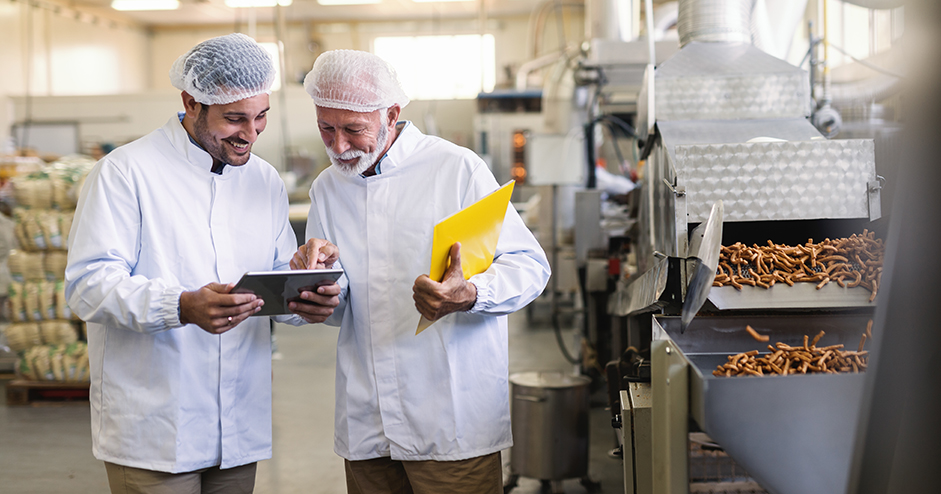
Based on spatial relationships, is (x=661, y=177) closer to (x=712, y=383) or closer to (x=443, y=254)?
(x=443, y=254)

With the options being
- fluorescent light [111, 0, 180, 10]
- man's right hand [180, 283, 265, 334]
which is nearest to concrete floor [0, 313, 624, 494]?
man's right hand [180, 283, 265, 334]

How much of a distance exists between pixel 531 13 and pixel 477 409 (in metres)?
11.2

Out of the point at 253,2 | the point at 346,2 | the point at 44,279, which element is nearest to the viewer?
the point at 44,279

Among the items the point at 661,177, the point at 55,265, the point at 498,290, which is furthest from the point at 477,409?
the point at 55,265

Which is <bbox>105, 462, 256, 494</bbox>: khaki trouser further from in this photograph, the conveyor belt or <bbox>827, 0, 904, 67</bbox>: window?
<bbox>827, 0, 904, 67</bbox>: window

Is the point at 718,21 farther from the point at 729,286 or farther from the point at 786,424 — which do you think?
the point at 786,424

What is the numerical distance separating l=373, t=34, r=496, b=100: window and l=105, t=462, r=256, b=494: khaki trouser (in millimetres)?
10918

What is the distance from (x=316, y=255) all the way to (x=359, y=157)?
26 cm

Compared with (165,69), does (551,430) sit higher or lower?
lower

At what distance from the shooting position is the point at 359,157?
1703mm

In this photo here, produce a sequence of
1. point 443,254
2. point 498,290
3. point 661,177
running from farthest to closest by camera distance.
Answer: point 661,177
point 498,290
point 443,254

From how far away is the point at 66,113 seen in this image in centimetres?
1023

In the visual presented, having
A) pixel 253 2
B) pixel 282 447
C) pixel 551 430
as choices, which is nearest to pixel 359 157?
pixel 551 430

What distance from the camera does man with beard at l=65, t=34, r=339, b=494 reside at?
150 centimetres
